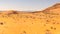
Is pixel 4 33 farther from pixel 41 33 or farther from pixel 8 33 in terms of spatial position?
pixel 41 33

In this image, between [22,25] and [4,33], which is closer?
[4,33]

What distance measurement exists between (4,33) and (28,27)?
1916mm

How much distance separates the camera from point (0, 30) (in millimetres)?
12273

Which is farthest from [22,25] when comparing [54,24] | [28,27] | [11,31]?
[54,24]

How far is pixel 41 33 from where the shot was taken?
12062 mm

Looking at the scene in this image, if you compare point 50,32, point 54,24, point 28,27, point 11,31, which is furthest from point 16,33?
point 54,24

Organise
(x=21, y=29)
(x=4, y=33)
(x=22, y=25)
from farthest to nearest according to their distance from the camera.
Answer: (x=22, y=25) < (x=21, y=29) < (x=4, y=33)

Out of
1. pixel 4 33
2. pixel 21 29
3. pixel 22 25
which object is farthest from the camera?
pixel 22 25

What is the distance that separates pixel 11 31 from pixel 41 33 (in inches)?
76.0

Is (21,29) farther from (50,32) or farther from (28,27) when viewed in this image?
(50,32)

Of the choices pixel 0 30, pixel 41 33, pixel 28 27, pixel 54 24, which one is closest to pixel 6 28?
pixel 0 30

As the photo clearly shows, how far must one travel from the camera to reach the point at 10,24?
13617 millimetres

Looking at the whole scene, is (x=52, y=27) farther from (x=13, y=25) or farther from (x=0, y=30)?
(x=0, y=30)

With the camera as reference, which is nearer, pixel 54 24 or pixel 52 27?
pixel 52 27
